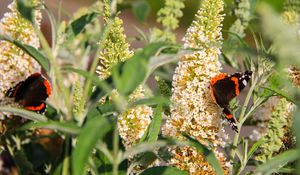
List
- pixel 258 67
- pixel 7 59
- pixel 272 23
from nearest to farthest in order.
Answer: pixel 272 23, pixel 7 59, pixel 258 67

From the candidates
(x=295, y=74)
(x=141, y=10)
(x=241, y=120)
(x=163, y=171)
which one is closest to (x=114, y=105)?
(x=163, y=171)

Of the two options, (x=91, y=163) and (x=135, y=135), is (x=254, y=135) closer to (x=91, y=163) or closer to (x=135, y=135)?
(x=135, y=135)

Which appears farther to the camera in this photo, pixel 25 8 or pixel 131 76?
pixel 25 8

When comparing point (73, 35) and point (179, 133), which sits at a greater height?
point (73, 35)

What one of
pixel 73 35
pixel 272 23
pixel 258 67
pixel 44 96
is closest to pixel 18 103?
pixel 44 96

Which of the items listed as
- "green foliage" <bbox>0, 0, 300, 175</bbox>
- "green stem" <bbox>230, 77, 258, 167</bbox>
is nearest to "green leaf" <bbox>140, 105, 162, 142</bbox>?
"green foliage" <bbox>0, 0, 300, 175</bbox>

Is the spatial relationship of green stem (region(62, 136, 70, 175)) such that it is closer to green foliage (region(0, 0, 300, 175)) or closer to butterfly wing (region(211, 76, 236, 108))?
green foliage (region(0, 0, 300, 175))

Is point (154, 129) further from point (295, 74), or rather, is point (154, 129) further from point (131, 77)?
point (295, 74)
